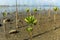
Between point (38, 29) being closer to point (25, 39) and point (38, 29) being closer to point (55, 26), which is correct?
point (55, 26)

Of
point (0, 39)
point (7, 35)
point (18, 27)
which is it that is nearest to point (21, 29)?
point (18, 27)

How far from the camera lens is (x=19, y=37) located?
26578 millimetres

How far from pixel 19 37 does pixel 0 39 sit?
235cm

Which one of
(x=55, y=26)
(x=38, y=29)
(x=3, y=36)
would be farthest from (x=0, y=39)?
(x=55, y=26)

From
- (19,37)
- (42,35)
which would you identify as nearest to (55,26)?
(42,35)

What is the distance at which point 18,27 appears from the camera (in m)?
31.7

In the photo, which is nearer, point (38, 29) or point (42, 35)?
point (42, 35)

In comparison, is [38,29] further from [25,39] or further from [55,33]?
[25,39]

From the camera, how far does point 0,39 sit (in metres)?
25.9

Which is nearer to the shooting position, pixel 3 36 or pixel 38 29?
pixel 3 36

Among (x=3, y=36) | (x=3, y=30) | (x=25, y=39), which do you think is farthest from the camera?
(x=3, y=30)

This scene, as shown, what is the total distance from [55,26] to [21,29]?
17.0 ft

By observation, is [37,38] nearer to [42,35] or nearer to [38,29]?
[42,35]

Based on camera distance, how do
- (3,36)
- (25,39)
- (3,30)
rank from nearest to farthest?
1. (25,39)
2. (3,36)
3. (3,30)
